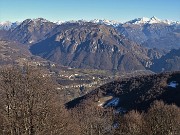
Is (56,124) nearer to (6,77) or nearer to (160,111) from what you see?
(6,77)

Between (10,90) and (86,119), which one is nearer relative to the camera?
(10,90)

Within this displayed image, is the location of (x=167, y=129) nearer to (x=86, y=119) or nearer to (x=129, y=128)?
(x=129, y=128)

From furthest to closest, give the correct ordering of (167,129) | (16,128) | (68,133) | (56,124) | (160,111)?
1. (160,111)
2. (167,129)
3. (68,133)
4. (56,124)
5. (16,128)

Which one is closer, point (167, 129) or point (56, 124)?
point (56, 124)

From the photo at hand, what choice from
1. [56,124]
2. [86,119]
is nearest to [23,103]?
[56,124]

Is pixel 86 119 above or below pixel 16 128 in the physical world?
below

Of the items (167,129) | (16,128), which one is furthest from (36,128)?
(167,129)

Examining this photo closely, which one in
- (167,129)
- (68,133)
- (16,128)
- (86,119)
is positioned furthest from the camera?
(86,119)

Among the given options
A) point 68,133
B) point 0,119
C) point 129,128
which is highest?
point 0,119

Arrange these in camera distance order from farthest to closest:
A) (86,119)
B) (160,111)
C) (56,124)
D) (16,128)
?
(86,119) < (160,111) < (56,124) < (16,128)
